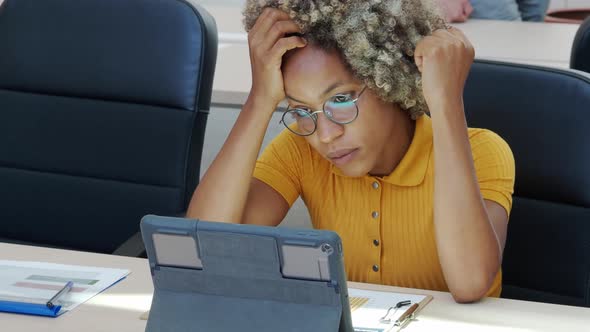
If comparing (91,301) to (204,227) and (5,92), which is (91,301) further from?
(5,92)

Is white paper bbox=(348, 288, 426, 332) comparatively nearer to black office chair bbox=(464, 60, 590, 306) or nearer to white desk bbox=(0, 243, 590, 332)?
white desk bbox=(0, 243, 590, 332)

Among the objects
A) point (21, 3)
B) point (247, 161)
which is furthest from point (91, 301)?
point (21, 3)

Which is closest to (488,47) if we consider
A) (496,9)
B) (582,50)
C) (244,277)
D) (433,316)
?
(496,9)

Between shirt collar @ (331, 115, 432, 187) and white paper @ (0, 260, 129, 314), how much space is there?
0.43 m

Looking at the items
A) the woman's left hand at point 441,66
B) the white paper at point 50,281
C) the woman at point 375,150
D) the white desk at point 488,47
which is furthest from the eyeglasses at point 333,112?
the white desk at point 488,47

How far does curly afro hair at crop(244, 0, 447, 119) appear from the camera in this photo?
1.53m

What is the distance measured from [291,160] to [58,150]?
672mm

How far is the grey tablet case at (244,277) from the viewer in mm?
1055

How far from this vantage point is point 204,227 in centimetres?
107

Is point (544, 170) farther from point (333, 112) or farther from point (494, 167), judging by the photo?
point (333, 112)

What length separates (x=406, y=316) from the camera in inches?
52.9

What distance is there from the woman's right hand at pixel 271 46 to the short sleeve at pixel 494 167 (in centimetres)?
32

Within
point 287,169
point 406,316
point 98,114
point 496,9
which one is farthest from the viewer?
point 496,9

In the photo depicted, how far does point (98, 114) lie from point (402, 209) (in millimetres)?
794
